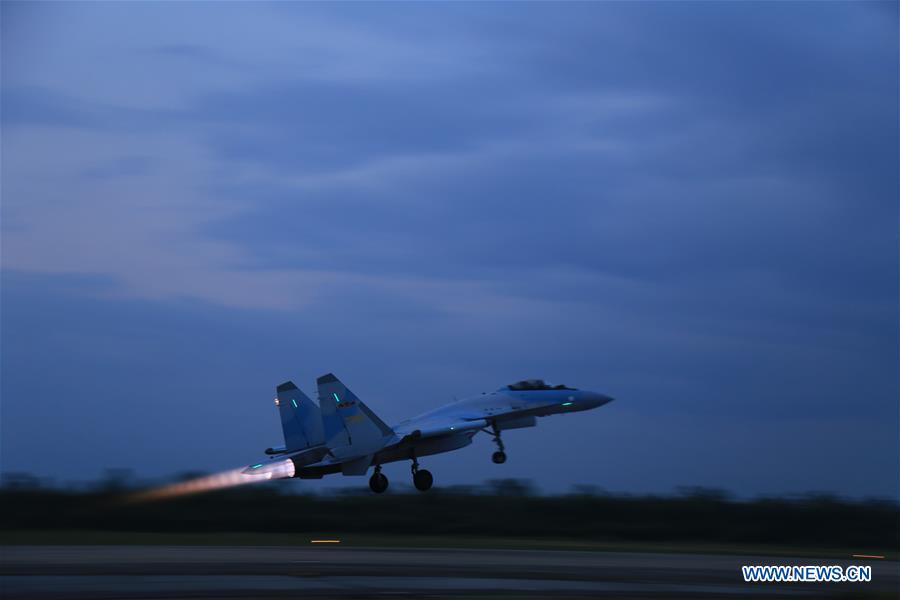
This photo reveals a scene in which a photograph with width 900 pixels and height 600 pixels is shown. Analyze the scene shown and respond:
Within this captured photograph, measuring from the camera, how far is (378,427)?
39.8 meters

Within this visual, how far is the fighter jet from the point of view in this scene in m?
39.6

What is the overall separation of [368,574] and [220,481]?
20.2 metres

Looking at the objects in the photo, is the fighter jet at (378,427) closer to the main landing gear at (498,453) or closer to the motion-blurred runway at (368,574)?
the main landing gear at (498,453)

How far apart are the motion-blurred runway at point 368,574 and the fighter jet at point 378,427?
19.6 feet

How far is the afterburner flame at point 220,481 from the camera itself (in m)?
40.0

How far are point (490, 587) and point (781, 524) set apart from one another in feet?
111

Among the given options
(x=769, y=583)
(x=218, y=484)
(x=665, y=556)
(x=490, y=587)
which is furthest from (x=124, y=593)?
(x=218, y=484)

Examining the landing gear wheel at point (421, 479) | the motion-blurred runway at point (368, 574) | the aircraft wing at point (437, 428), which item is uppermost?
the aircraft wing at point (437, 428)

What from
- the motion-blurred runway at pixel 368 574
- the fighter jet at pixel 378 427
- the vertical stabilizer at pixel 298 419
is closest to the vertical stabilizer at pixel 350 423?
the fighter jet at pixel 378 427

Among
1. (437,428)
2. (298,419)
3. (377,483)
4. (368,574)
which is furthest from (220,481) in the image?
(368,574)

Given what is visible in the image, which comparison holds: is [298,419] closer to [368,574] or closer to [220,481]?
[220,481]

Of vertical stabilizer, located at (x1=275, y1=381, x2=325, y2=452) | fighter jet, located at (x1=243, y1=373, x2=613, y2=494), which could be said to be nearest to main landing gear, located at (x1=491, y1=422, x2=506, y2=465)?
fighter jet, located at (x1=243, y1=373, x2=613, y2=494)

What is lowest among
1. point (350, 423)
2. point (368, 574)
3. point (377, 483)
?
point (368, 574)

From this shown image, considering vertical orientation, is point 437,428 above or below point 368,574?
above
